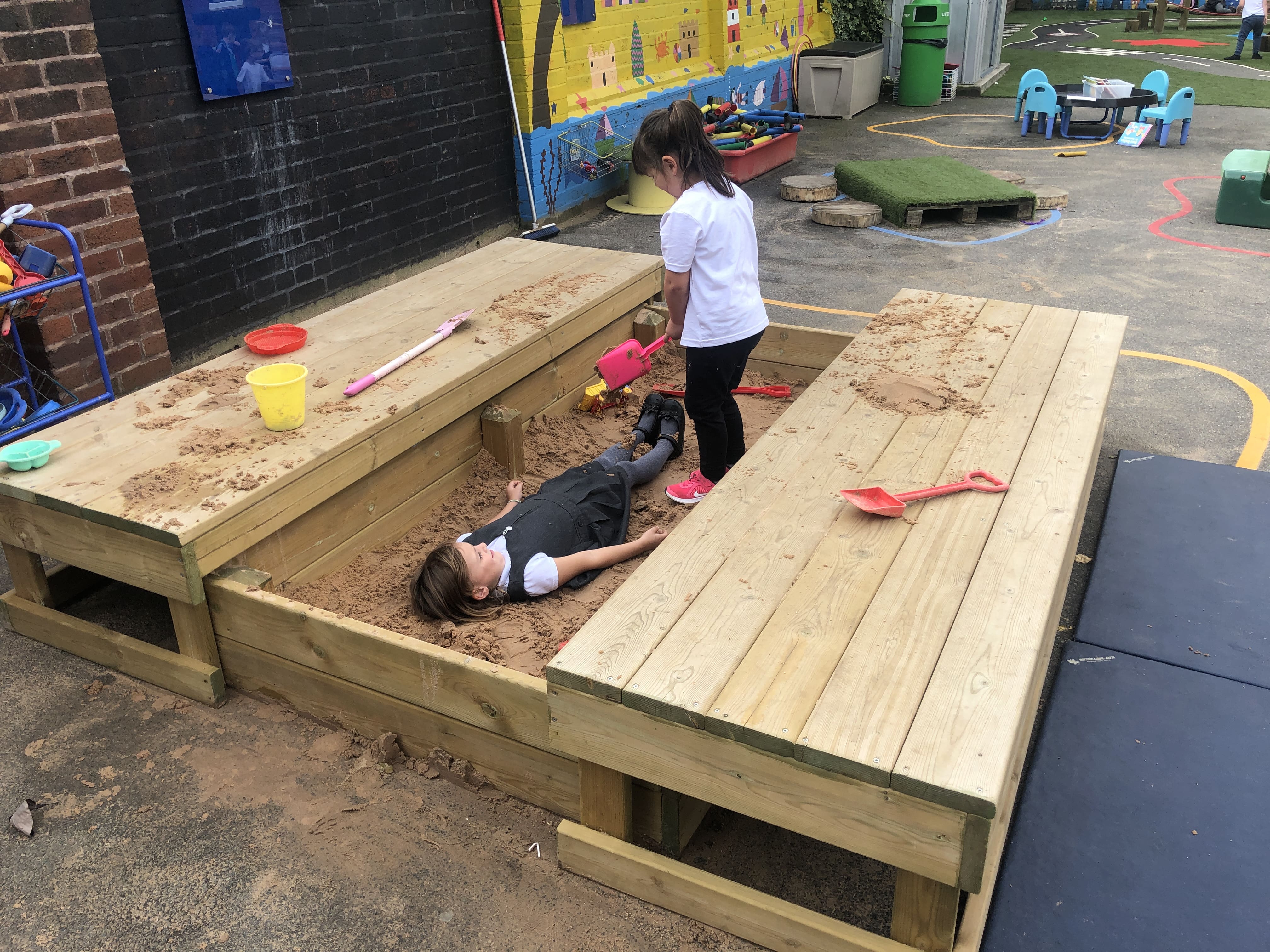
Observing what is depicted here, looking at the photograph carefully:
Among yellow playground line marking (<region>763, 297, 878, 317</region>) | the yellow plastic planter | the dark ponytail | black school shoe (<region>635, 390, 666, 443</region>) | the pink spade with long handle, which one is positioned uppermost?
the dark ponytail

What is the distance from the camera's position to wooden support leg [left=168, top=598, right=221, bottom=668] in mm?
2969

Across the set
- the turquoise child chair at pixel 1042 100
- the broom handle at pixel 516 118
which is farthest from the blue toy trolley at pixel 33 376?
the turquoise child chair at pixel 1042 100

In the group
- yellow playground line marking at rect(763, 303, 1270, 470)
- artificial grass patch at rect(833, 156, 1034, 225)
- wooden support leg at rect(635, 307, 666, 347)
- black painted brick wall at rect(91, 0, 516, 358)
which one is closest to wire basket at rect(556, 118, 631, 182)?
black painted brick wall at rect(91, 0, 516, 358)

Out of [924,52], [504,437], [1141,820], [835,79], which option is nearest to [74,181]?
[504,437]

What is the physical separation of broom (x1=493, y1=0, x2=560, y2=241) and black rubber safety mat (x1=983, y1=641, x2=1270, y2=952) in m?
5.29

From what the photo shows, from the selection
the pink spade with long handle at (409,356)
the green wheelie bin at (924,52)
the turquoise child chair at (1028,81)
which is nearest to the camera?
the pink spade with long handle at (409,356)

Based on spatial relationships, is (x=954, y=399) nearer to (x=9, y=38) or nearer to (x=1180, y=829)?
(x=1180, y=829)

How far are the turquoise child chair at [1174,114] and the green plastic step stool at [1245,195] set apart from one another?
2956 mm

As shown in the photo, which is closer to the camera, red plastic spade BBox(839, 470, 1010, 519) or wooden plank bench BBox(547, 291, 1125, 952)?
wooden plank bench BBox(547, 291, 1125, 952)

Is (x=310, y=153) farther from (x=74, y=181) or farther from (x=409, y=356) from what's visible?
(x=409, y=356)

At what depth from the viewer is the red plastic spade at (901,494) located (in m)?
2.79

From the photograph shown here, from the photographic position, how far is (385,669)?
2684 mm

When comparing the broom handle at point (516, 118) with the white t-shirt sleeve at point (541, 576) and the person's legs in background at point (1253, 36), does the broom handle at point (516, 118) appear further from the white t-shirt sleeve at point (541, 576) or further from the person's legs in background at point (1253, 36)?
the person's legs in background at point (1253, 36)

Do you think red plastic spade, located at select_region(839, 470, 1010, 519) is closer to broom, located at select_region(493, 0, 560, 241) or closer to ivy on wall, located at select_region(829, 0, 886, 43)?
broom, located at select_region(493, 0, 560, 241)
